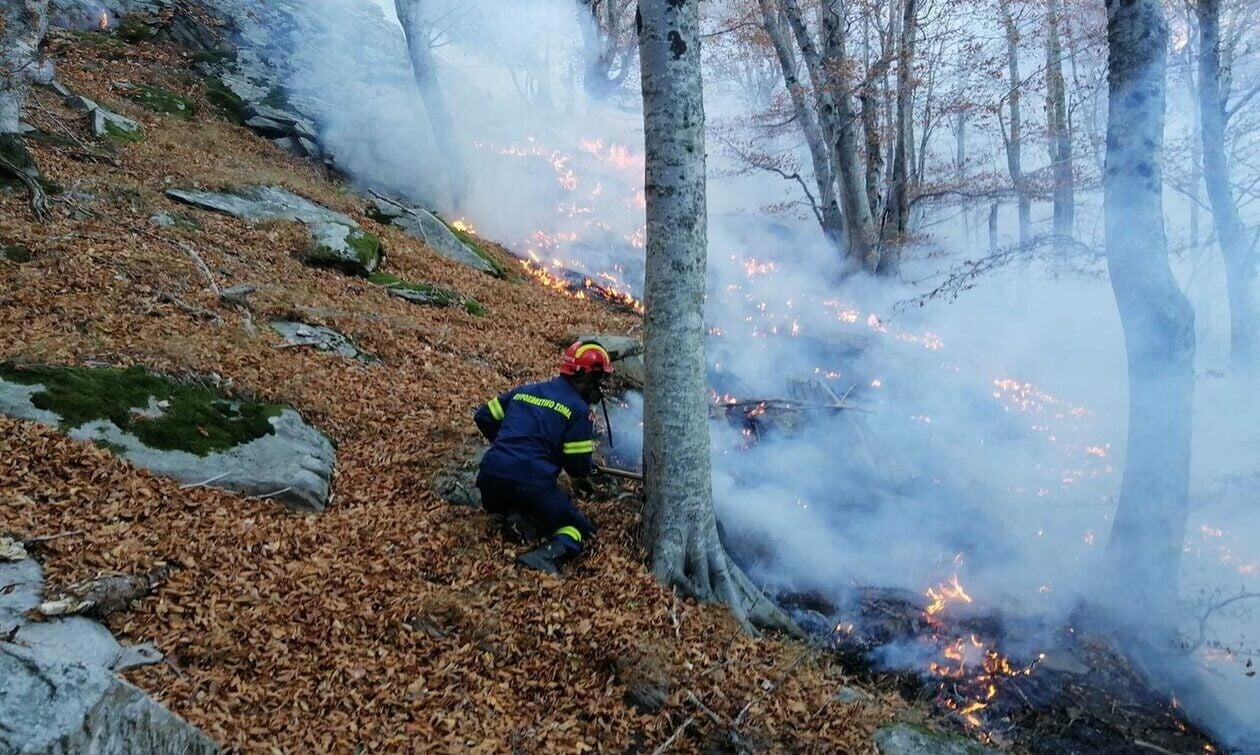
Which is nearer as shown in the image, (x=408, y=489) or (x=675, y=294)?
(x=675, y=294)

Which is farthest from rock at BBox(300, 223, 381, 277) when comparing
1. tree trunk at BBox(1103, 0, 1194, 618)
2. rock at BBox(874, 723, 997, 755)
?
tree trunk at BBox(1103, 0, 1194, 618)

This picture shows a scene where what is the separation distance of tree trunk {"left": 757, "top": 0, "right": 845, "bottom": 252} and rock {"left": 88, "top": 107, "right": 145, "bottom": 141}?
11.8 meters

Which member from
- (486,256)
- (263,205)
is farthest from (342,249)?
(486,256)

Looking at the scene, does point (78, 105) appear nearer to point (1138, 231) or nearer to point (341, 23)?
point (341, 23)

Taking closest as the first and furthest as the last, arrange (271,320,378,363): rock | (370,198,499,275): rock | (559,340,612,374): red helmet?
1. (559,340,612,374): red helmet
2. (271,320,378,363): rock
3. (370,198,499,275): rock

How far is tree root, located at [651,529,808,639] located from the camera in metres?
5.26

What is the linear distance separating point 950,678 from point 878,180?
1061 centimetres

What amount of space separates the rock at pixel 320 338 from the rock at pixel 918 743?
6.22 meters

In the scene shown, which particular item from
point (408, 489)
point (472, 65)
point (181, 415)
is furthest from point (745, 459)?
point (472, 65)

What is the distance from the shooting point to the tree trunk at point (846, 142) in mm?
12406

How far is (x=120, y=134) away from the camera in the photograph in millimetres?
12031

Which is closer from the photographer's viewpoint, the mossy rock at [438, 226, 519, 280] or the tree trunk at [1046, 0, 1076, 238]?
the mossy rock at [438, 226, 519, 280]

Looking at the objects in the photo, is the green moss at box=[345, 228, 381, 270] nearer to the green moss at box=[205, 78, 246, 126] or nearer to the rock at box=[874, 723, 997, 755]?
the green moss at box=[205, 78, 246, 126]

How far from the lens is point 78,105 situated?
40.5ft
